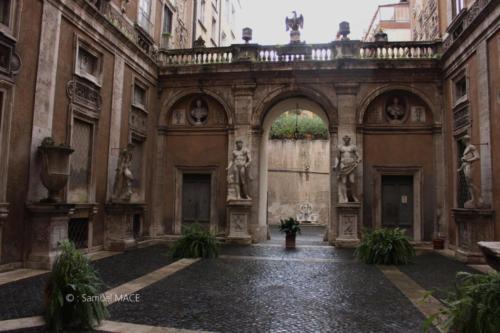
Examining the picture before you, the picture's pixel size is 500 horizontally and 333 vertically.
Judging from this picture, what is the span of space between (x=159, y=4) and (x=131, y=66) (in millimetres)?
3998

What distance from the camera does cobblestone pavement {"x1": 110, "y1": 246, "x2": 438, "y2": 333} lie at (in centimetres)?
496

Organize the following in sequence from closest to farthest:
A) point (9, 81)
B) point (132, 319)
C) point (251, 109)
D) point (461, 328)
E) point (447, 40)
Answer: point (461, 328) < point (132, 319) < point (9, 81) < point (447, 40) < point (251, 109)

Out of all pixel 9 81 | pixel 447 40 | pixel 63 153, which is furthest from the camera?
pixel 447 40

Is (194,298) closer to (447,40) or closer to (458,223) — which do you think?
(458,223)

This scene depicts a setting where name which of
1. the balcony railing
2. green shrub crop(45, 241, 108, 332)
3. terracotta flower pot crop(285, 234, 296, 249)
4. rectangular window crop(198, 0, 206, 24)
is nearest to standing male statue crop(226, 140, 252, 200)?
terracotta flower pot crop(285, 234, 296, 249)

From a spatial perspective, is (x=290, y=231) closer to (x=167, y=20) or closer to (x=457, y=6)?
(x=457, y=6)

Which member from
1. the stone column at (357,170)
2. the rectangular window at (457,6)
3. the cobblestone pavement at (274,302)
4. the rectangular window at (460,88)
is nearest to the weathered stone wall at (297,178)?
the stone column at (357,170)

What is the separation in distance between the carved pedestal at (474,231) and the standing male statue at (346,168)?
3.41 m

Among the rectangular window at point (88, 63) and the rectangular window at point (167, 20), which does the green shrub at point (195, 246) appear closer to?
the rectangular window at point (88, 63)

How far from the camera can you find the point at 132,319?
197 inches

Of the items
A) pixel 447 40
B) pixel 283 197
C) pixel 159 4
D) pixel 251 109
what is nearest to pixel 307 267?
pixel 251 109

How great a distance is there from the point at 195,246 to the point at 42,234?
11.8ft

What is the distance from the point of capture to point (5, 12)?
807 centimetres

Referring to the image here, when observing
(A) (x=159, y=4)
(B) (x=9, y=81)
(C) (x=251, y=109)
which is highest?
(A) (x=159, y=4)
